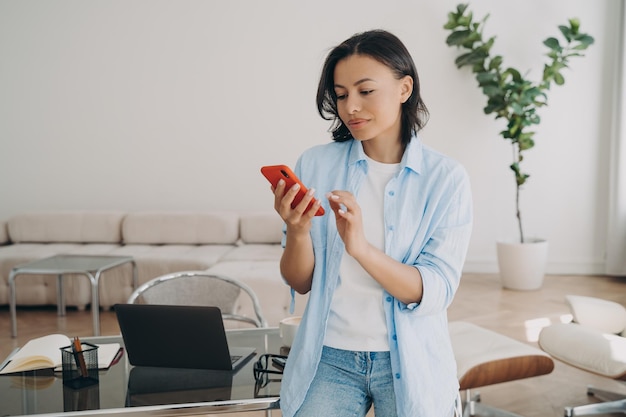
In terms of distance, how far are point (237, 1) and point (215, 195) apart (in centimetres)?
195

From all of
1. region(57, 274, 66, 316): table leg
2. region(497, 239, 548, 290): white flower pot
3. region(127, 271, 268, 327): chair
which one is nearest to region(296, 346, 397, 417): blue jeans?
region(127, 271, 268, 327): chair

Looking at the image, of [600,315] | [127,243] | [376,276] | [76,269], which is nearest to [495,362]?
[600,315]

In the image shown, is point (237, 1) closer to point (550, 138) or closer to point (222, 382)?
point (550, 138)

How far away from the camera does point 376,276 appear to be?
1328mm

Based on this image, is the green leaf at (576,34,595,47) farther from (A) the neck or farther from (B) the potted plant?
(A) the neck

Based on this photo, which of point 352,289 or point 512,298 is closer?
point 352,289

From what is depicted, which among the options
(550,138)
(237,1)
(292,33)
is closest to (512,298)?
(550,138)

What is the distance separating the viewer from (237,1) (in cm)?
634

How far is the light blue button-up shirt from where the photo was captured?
1366 mm

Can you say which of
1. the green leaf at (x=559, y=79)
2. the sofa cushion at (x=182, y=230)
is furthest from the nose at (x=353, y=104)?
the green leaf at (x=559, y=79)

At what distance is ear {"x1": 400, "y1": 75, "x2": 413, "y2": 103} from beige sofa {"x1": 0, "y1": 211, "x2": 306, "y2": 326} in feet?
11.5

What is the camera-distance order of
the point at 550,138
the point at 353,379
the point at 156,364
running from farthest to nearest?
the point at 550,138, the point at 156,364, the point at 353,379

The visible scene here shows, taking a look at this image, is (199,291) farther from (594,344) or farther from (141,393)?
(594,344)

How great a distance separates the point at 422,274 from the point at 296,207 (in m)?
0.31
